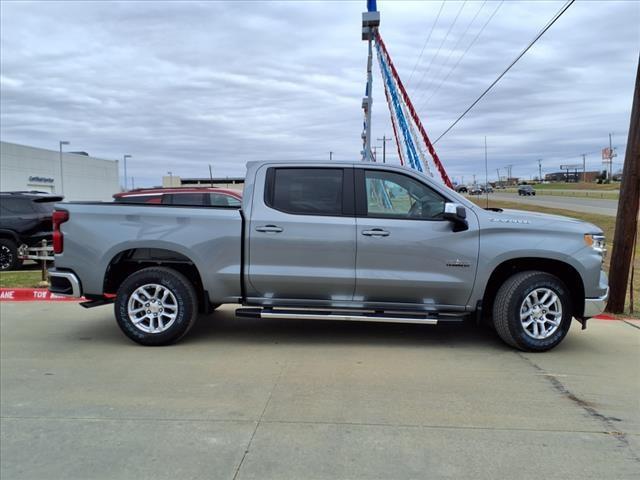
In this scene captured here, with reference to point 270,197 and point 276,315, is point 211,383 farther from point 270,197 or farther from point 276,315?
point 270,197

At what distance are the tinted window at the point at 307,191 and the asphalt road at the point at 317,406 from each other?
5.03 feet

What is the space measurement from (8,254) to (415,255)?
34.5ft

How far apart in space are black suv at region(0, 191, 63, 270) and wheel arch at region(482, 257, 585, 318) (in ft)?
33.7

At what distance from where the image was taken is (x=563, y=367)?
5.24m

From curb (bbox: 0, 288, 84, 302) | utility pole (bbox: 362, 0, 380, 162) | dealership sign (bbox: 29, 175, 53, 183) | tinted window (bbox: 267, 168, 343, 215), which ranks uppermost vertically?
utility pole (bbox: 362, 0, 380, 162)

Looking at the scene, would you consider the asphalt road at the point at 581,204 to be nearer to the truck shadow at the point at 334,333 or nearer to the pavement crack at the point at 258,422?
the truck shadow at the point at 334,333

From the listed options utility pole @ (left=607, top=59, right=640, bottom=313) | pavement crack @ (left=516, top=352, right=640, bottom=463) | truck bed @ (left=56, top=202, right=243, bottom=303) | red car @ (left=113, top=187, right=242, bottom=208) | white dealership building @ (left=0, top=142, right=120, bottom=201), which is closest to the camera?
pavement crack @ (left=516, top=352, right=640, bottom=463)

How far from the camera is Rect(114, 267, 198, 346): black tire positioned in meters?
5.66

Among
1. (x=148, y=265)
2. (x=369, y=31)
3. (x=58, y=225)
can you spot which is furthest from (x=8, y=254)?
(x=369, y=31)

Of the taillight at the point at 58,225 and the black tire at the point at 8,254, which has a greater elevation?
the taillight at the point at 58,225

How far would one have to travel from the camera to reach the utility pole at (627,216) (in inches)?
276

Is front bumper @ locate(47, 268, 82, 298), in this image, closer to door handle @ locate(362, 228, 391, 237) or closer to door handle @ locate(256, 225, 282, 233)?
door handle @ locate(256, 225, 282, 233)

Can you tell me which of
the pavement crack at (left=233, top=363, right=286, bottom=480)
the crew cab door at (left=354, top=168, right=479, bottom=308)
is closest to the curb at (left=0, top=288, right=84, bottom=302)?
the pavement crack at (left=233, top=363, right=286, bottom=480)

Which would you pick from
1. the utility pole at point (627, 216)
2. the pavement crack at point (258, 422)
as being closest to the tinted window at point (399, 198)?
the pavement crack at point (258, 422)
